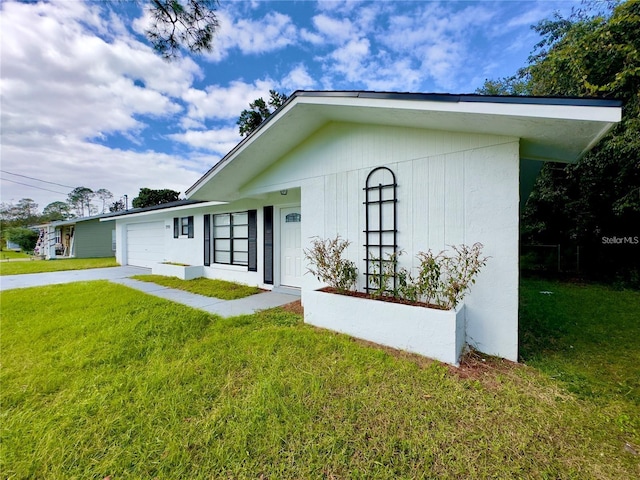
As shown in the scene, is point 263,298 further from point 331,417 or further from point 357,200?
point 331,417

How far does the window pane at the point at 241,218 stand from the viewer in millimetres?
7559

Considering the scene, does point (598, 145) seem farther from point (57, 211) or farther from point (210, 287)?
point (57, 211)

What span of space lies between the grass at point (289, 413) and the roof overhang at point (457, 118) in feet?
8.58

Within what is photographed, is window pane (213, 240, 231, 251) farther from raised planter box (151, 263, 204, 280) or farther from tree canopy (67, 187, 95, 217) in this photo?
tree canopy (67, 187, 95, 217)

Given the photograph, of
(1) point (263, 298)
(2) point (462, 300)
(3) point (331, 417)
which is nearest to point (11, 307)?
(1) point (263, 298)

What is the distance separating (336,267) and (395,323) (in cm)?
127

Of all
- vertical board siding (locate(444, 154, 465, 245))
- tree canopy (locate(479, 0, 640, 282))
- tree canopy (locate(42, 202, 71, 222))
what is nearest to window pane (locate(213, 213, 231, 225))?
vertical board siding (locate(444, 154, 465, 245))

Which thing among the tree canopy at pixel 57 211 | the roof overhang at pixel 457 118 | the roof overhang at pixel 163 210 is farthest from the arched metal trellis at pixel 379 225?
the tree canopy at pixel 57 211

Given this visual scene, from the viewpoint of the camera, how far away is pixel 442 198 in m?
3.47

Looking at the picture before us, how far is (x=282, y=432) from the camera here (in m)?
1.96

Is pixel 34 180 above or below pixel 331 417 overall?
above

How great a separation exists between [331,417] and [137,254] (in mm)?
14249

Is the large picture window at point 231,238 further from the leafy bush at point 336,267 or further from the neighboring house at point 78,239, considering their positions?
the neighboring house at point 78,239

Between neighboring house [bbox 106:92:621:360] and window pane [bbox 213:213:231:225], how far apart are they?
178 centimetres
